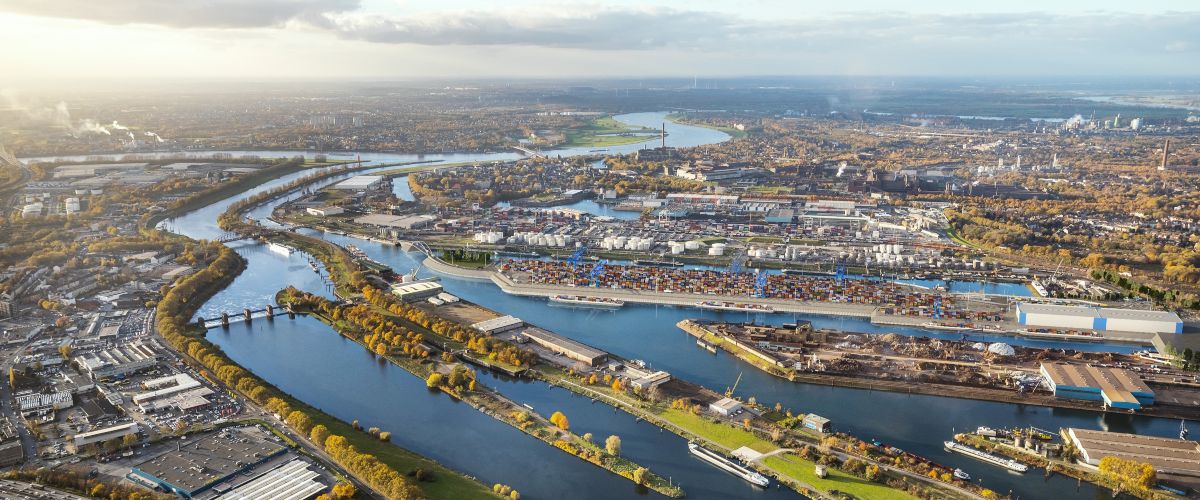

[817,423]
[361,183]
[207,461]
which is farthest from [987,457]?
[361,183]

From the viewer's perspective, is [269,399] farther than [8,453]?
Yes

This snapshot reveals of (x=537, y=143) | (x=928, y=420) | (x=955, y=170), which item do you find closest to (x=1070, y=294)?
(x=928, y=420)

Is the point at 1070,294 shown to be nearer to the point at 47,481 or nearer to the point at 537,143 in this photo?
the point at 47,481

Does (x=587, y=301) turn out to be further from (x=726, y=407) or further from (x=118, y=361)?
(x=118, y=361)

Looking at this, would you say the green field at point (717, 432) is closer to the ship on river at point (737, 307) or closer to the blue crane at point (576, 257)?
the ship on river at point (737, 307)

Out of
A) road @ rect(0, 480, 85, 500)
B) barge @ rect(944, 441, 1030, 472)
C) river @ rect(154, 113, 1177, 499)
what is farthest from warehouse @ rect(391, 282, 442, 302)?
barge @ rect(944, 441, 1030, 472)

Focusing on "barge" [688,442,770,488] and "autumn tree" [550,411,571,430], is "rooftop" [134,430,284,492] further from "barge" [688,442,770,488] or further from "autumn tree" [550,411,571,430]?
"barge" [688,442,770,488]

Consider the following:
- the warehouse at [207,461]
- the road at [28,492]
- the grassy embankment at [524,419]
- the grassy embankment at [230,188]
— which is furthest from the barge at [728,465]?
the grassy embankment at [230,188]
